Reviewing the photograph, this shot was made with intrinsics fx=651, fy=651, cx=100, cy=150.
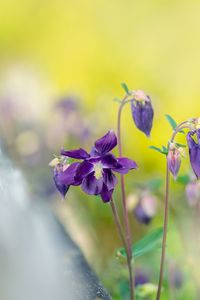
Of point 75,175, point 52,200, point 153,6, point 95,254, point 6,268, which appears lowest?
point 95,254

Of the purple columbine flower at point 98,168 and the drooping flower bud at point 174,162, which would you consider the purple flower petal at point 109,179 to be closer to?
the purple columbine flower at point 98,168

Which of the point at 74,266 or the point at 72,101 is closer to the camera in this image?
the point at 74,266

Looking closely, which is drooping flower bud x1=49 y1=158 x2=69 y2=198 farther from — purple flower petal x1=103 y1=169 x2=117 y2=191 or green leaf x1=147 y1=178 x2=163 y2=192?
green leaf x1=147 y1=178 x2=163 y2=192

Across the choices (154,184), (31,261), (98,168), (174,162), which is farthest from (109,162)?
(154,184)

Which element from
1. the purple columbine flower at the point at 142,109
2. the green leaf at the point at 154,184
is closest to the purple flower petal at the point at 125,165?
the purple columbine flower at the point at 142,109

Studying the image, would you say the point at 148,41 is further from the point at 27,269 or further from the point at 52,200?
the point at 27,269

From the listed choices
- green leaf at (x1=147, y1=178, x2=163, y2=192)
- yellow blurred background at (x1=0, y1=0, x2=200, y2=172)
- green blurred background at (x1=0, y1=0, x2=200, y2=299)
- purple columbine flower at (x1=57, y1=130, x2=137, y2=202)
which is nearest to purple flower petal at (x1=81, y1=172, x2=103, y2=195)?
purple columbine flower at (x1=57, y1=130, x2=137, y2=202)

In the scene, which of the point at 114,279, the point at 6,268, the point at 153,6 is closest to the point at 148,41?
the point at 153,6

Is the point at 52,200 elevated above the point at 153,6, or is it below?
below
